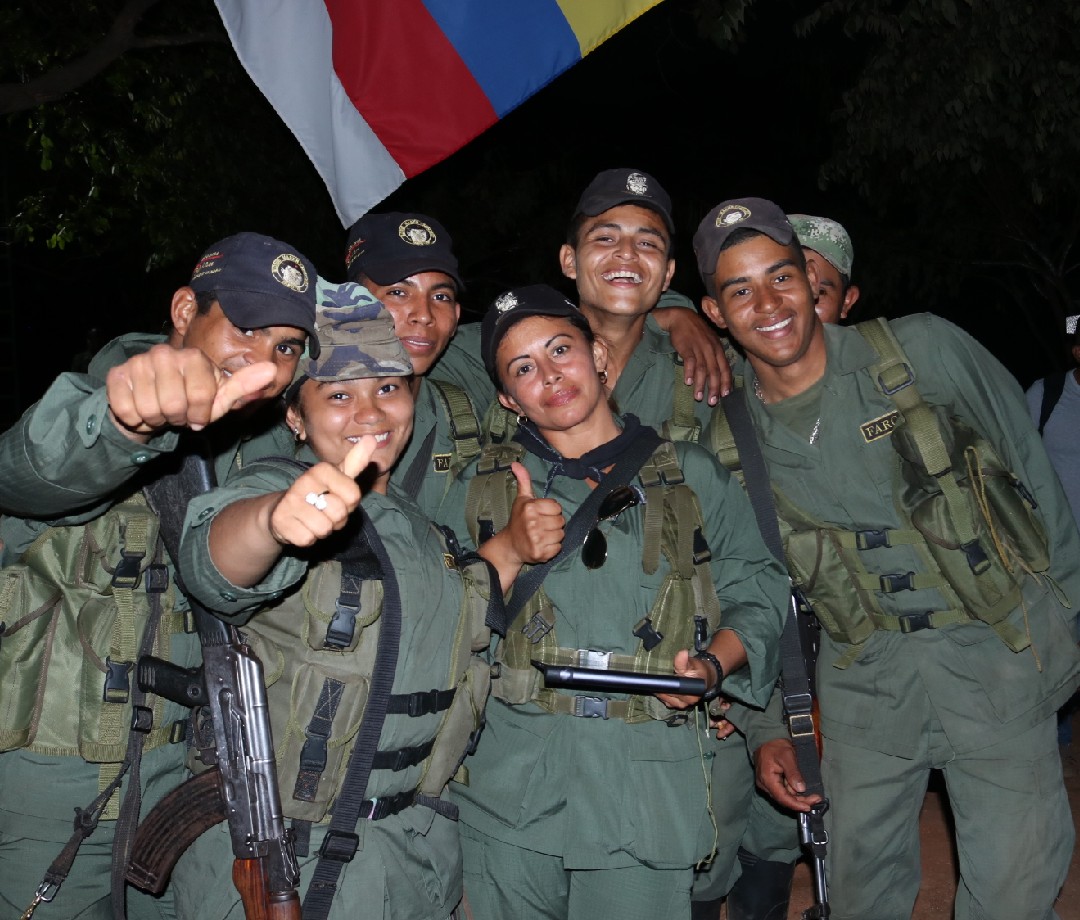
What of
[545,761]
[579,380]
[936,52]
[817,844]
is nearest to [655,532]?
[579,380]

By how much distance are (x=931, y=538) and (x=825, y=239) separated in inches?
56.1

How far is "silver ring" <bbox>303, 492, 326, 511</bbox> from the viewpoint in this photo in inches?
79.7

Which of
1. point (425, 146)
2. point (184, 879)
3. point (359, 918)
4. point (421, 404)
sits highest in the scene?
point (425, 146)

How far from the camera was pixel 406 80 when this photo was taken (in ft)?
17.0

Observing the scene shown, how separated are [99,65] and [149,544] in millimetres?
7344

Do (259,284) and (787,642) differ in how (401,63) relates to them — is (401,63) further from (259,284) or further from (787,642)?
(787,642)

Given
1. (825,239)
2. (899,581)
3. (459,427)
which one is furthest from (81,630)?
(825,239)

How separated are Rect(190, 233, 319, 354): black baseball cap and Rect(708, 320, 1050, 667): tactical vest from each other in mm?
1792

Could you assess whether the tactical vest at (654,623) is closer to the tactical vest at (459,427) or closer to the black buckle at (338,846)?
the tactical vest at (459,427)

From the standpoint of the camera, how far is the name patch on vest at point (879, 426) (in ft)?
11.5

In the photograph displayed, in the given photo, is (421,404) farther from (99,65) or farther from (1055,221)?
(1055,221)

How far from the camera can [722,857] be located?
3.72 meters

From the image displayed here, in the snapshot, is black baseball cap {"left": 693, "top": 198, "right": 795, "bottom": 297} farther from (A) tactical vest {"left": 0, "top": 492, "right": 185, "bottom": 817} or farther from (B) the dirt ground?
(B) the dirt ground

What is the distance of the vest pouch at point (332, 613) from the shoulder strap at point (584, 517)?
653 mm
